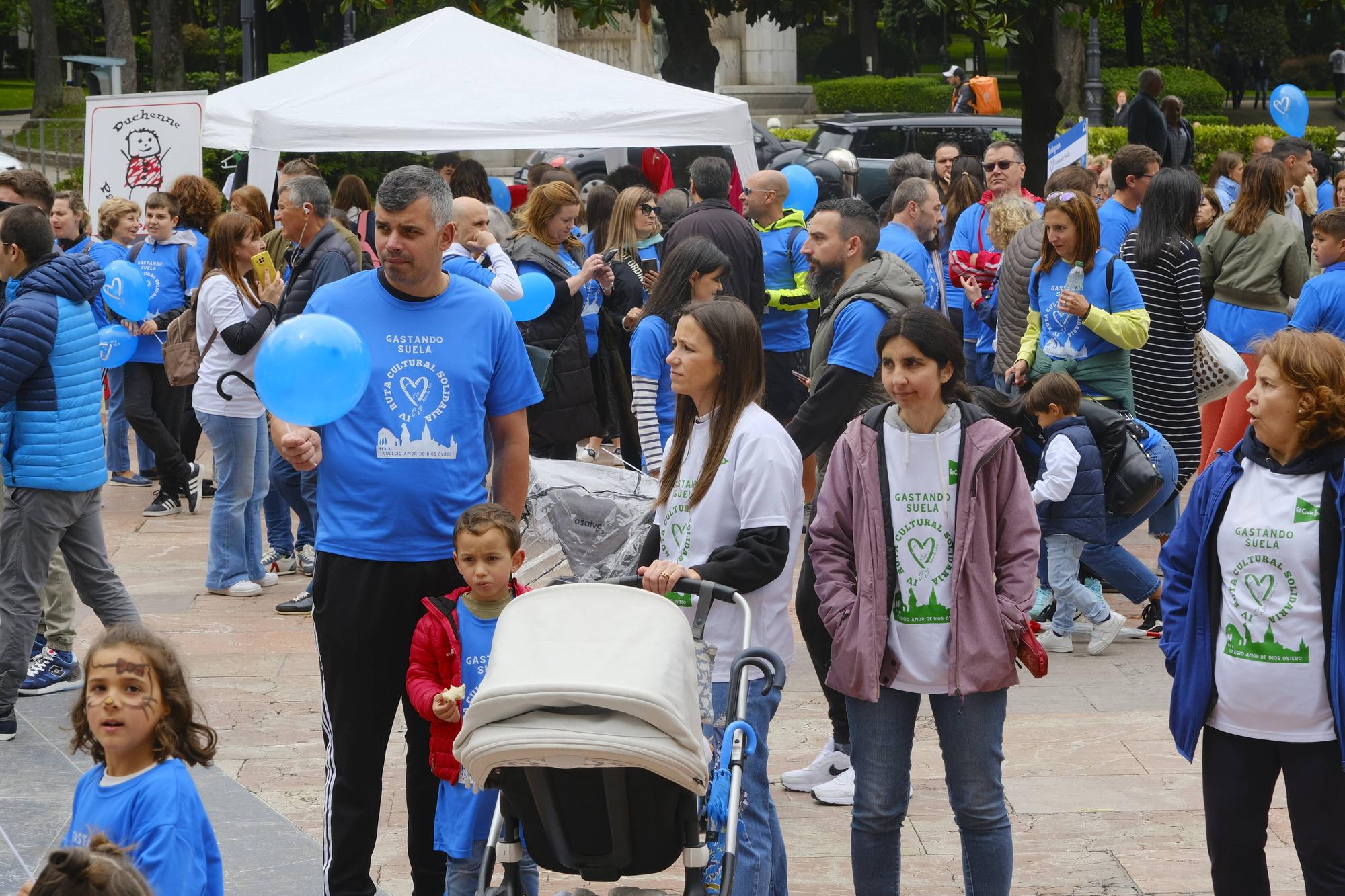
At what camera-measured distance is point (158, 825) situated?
137 inches

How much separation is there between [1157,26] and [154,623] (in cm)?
4687

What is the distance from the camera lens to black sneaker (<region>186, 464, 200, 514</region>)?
10961 mm

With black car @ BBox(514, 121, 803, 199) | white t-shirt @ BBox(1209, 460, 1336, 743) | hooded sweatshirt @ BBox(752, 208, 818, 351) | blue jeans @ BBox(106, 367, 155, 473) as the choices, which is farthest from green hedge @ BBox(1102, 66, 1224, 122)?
white t-shirt @ BBox(1209, 460, 1336, 743)

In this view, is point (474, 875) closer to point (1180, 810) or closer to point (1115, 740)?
point (1180, 810)

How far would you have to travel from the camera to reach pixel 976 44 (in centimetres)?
4584

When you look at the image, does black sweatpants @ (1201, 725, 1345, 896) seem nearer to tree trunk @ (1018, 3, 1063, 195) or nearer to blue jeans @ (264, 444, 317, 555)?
blue jeans @ (264, 444, 317, 555)

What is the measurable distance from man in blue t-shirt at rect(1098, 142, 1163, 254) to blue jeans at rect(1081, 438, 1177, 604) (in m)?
2.44

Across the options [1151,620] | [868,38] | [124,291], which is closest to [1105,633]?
[1151,620]

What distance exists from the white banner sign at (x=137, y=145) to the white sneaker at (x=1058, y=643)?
8691 millimetres

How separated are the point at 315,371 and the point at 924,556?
174cm

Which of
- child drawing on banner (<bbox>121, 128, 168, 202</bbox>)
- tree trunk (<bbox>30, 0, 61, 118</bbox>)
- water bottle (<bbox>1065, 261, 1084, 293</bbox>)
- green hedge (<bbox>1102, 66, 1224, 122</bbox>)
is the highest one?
tree trunk (<bbox>30, 0, 61, 118</bbox>)

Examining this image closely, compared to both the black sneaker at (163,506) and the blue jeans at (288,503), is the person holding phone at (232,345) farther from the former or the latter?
the black sneaker at (163,506)

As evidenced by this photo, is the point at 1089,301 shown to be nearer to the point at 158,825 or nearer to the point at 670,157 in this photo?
the point at 158,825

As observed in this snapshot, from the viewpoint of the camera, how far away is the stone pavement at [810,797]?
17.1 ft
